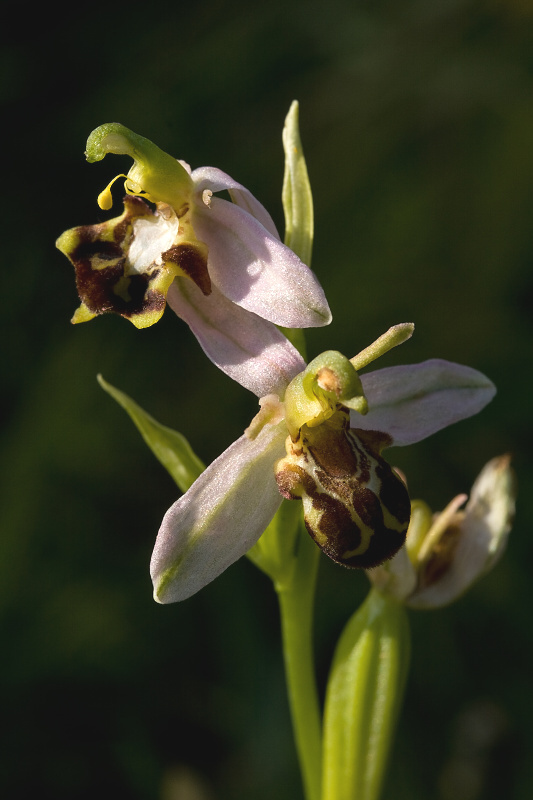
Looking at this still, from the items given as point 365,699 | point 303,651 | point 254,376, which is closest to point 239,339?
point 254,376

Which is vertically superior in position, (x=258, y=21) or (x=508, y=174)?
(x=258, y=21)

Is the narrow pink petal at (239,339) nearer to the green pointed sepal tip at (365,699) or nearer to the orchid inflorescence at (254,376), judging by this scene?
the orchid inflorescence at (254,376)

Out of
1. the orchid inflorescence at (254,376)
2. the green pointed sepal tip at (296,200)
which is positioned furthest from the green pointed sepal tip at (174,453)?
the green pointed sepal tip at (296,200)

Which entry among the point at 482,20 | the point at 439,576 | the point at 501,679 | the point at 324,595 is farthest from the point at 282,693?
the point at 482,20

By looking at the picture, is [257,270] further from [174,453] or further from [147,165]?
[174,453]

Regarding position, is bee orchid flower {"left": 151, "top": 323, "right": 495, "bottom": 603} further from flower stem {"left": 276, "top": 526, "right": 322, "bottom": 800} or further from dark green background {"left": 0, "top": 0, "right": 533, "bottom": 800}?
dark green background {"left": 0, "top": 0, "right": 533, "bottom": 800}

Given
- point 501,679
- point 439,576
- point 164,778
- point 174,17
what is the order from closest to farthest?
point 439,576, point 164,778, point 501,679, point 174,17

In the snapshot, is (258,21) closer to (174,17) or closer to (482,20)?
(174,17)
